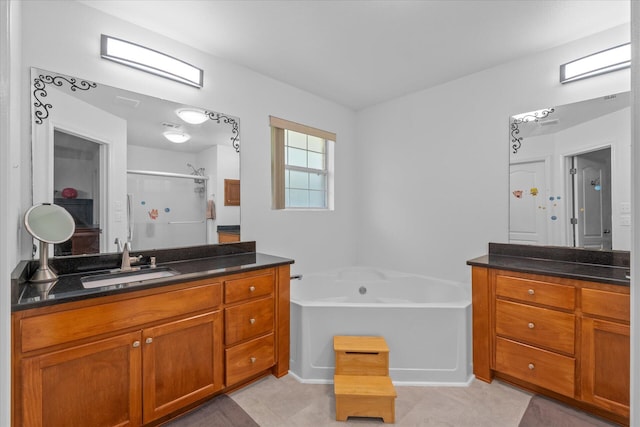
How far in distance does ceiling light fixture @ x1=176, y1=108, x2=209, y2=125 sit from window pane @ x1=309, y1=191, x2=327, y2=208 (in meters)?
1.44

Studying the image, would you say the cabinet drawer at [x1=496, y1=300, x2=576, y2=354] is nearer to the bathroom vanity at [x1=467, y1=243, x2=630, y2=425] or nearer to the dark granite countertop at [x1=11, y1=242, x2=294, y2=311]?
the bathroom vanity at [x1=467, y1=243, x2=630, y2=425]

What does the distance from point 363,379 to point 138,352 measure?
1305 millimetres

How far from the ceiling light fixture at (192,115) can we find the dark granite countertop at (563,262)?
233 cm

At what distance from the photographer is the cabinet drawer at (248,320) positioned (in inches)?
75.3

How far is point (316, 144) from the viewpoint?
138 inches

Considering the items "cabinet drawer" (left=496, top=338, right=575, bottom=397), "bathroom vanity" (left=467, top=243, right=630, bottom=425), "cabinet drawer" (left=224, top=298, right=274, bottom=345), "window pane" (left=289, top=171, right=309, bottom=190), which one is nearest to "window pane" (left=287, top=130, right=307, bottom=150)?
"window pane" (left=289, top=171, right=309, bottom=190)

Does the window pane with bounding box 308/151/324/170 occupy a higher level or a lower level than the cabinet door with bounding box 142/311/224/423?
higher

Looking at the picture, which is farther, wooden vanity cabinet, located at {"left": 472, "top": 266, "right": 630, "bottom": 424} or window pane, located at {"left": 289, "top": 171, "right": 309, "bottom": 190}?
window pane, located at {"left": 289, "top": 171, "right": 309, "bottom": 190}

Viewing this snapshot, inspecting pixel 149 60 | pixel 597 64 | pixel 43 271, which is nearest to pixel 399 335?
pixel 43 271

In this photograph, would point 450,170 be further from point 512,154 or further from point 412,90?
point 412,90

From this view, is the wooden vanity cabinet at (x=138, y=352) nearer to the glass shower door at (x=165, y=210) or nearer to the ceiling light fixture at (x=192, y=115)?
the glass shower door at (x=165, y=210)

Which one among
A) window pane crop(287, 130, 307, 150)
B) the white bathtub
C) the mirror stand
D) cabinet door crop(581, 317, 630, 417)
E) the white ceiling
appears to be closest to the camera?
the mirror stand

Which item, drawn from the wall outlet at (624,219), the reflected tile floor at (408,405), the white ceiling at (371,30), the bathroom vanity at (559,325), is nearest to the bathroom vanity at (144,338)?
the reflected tile floor at (408,405)

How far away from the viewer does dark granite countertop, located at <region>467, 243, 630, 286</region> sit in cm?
181
